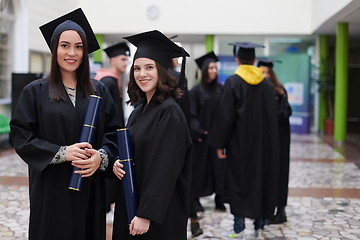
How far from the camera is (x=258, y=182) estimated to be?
421 centimetres

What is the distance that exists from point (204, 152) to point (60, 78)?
10.1 feet

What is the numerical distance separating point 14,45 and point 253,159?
8.67 metres

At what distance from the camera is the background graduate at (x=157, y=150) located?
2.26 m

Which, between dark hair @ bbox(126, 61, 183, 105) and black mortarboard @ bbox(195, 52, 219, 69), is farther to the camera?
black mortarboard @ bbox(195, 52, 219, 69)

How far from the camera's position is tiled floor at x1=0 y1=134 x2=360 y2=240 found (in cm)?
446

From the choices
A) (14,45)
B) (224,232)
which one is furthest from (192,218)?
(14,45)

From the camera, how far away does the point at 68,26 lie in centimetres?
250

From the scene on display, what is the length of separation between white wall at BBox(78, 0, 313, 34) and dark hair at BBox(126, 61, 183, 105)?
40.0 ft

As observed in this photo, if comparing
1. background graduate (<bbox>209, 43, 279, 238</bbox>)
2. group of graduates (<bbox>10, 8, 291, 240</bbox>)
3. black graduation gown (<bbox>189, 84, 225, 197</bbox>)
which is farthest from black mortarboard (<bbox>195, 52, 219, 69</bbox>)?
group of graduates (<bbox>10, 8, 291, 240</bbox>)

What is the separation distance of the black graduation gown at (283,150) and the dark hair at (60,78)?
2739 millimetres

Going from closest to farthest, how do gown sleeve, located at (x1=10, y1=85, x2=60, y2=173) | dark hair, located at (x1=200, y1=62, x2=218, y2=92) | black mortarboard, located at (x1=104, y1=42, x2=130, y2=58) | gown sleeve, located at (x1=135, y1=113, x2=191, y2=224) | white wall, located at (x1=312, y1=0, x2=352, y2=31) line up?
gown sleeve, located at (x1=135, y1=113, x2=191, y2=224) → gown sleeve, located at (x1=10, y1=85, x2=60, y2=173) → black mortarboard, located at (x1=104, y1=42, x2=130, y2=58) → dark hair, located at (x1=200, y1=62, x2=218, y2=92) → white wall, located at (x1=312, y1=0, x2=352, y2=31)

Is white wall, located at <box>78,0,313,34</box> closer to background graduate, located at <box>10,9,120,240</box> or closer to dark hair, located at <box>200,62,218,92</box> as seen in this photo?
dark hair, located at <box>200,62,218,92</box>

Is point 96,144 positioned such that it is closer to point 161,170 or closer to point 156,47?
point 161,170

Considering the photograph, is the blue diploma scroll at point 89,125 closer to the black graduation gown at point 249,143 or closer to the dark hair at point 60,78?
the dark hair at point 60,78
